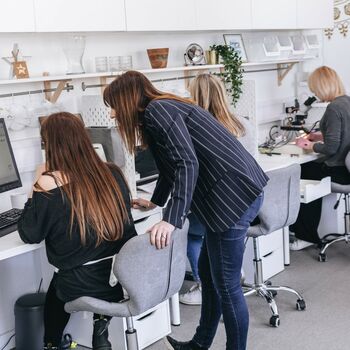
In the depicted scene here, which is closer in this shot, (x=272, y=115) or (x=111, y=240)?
(x=111, y=240)

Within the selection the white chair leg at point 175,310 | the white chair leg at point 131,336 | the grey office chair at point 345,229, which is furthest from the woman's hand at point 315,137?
the white chair leg at point 131,336

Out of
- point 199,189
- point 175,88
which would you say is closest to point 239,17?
point 175,88

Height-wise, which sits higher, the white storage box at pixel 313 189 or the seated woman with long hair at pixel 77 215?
the seated woman with long hair at pixel 77 215

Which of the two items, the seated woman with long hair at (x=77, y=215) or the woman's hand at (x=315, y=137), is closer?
the seated woman with long hair at (x=77, y=215)

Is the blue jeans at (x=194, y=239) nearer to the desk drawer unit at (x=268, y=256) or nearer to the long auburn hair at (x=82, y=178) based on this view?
the desk drawer unit at (x=268, y=256)

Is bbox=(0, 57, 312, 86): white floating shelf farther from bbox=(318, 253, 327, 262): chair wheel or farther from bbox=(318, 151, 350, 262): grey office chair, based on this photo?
bbox=(318, 253, 327, 262): chair wheel

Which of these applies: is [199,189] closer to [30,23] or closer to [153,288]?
[153,288]

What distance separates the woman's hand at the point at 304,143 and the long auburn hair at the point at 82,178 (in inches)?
86.3

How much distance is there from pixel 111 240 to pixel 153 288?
24 cm

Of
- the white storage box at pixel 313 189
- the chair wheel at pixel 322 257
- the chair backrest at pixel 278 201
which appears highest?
the chair backrest at pixel 278 201

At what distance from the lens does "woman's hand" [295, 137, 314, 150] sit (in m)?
4.23

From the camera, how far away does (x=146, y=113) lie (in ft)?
7.23

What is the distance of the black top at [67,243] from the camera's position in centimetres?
226

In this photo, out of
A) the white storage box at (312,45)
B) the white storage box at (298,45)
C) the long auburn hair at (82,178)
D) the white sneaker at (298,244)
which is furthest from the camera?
the white storage box at (312,45)
